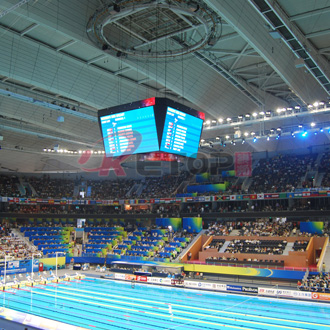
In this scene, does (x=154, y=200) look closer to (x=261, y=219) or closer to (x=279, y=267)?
(x=261, y=219)

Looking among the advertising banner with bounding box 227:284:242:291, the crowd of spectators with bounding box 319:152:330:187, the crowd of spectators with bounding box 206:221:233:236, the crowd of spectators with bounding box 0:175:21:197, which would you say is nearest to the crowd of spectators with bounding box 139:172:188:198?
the crowd of spectators with bounding box 206:221:233:236

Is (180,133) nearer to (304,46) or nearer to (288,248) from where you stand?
(304,46)

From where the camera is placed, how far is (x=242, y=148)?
44.3 meters

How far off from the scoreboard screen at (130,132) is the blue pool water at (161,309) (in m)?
7.57

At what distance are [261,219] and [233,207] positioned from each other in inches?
180

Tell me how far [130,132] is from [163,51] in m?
6.50

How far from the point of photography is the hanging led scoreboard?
15.2 meters

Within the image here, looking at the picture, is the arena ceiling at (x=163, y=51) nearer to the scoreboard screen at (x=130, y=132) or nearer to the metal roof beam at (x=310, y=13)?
the metal roof beam at (x=310, y=13)

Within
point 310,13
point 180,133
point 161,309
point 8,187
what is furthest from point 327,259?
point 8,187

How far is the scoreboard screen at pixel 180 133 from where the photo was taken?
1539 cm

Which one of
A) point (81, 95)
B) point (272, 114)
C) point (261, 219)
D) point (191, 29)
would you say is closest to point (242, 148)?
point (261, 219)

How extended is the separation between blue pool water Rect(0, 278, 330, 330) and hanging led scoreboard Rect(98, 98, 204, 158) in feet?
24.7

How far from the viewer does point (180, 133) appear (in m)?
16.0

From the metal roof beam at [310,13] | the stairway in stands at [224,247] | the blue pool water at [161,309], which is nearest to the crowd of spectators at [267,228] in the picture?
the stairway in stands at [224,247]
